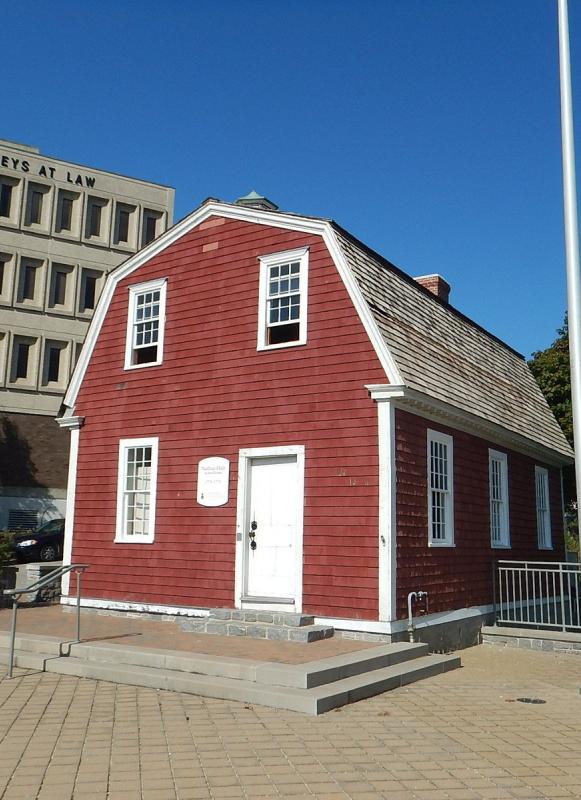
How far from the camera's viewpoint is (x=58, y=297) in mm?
38312

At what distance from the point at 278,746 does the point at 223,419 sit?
7.35 meters

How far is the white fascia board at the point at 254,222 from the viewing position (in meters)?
11.7

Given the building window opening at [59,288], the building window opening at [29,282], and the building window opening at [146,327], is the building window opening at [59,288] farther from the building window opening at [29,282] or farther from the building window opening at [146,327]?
the building window opening at [146,327]

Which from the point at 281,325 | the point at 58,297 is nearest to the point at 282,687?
the point at 281,325

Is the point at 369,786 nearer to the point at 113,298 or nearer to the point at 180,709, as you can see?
the point at 180,709

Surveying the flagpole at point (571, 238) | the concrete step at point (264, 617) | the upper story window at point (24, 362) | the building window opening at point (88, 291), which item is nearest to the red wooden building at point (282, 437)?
the concrete step at point (264, 617)

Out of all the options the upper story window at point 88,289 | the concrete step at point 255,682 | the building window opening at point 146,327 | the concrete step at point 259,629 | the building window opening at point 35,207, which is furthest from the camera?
the upper story window at point 88,289

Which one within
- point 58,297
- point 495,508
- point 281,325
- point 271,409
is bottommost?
point 495,508

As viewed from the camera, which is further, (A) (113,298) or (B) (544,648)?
(A) (113,298)

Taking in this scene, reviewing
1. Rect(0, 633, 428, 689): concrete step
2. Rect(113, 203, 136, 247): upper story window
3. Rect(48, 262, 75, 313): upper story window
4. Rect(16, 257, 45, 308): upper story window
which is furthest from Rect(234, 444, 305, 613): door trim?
Rect(113, 203, 136, 247): upper story window

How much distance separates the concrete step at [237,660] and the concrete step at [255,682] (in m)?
0.07

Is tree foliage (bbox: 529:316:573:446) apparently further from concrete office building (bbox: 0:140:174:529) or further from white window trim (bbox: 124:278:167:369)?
concrete office building (bbox: 0:140:174:529)

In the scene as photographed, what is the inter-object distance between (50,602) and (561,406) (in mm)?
15548

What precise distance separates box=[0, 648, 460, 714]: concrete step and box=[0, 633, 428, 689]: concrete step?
7 cm
